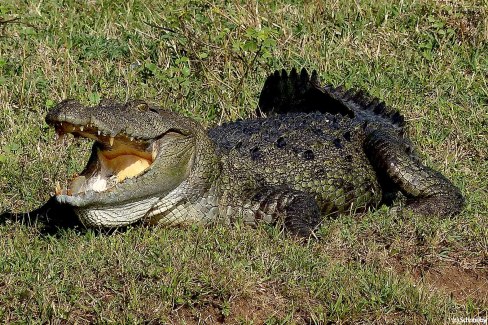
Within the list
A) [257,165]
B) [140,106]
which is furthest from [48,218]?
[257,165]

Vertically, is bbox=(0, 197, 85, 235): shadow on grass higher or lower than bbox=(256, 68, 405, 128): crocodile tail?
lower

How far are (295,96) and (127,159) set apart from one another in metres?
2.16

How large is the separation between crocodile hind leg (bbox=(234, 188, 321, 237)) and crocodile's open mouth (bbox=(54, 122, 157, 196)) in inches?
30.2

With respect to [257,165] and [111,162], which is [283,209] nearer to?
[257,165]

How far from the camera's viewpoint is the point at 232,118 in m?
8.00

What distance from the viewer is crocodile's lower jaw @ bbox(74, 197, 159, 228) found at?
18.7 ft

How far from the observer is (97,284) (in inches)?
200

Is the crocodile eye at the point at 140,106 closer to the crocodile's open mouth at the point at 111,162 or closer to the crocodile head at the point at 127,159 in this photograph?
the crocodile head at the point at 127,159

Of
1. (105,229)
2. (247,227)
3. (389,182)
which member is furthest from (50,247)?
(389,182)

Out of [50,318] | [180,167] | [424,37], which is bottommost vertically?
[50,318]

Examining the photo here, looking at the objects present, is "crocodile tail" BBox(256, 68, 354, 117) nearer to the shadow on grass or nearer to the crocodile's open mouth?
the crocodile's open mouth

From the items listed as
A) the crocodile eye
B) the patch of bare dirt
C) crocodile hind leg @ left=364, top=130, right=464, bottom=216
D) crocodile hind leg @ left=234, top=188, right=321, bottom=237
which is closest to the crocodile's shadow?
the crocodile eye

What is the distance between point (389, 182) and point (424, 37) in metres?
2.20

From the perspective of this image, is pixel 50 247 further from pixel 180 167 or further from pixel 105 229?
pixel 180 167
